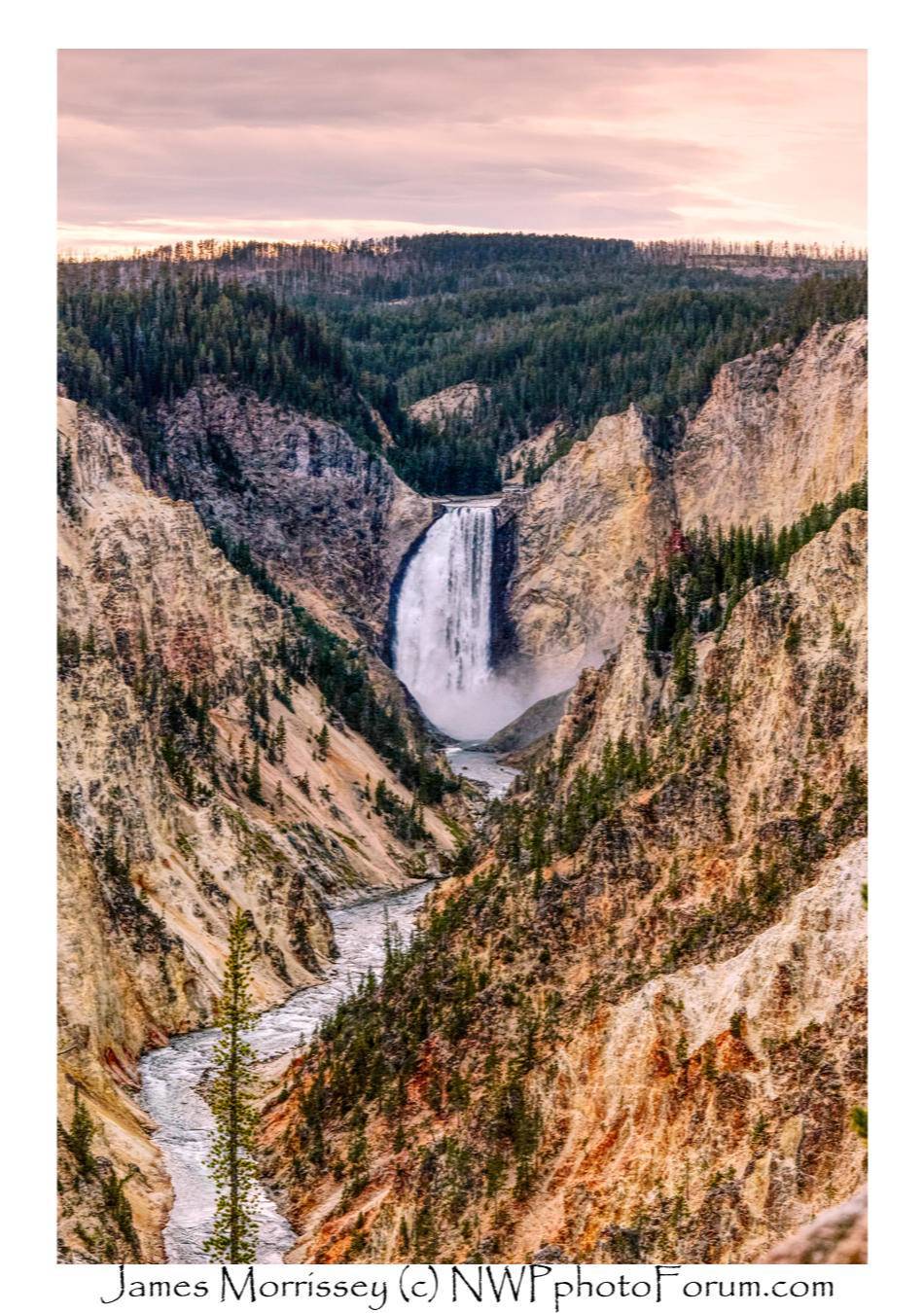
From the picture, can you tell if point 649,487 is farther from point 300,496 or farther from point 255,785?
point 255,785

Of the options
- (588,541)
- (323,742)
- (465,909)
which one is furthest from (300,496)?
(465,909)

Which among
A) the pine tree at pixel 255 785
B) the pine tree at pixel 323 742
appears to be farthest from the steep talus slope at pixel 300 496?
the pine tree at pixel 255 785

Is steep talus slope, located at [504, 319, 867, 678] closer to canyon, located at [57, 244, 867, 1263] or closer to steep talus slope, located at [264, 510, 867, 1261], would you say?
canyon, located at [57, 244, 867, 1263]

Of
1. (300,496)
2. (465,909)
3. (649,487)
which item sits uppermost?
(649,487)

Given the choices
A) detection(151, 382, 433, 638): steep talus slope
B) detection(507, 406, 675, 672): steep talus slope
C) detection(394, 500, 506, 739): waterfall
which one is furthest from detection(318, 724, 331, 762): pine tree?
detection(507, 406, 675, 672): steep talus slope

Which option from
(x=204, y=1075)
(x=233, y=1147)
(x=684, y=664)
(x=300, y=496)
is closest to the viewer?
(x=233, y=1147)

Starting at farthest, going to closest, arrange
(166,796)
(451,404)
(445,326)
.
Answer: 1. (445,326)
2. (451,404)
3. (166,796)

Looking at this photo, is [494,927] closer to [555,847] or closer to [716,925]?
[555,847]
